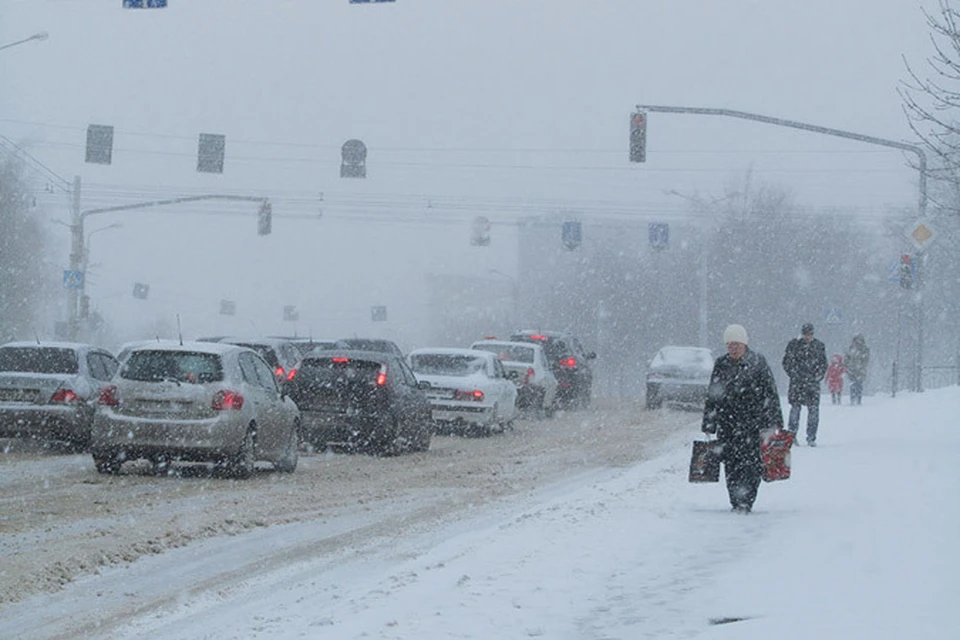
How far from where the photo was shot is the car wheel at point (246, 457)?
16781 millimetres

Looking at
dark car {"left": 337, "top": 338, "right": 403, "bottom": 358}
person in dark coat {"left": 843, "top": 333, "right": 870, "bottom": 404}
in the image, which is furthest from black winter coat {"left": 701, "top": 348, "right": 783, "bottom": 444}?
person in dark coat {"left": 843, "top": 333, "right": 870, "bottom": 404}

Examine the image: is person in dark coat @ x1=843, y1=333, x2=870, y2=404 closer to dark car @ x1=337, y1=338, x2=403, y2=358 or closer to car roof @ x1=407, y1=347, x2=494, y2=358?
dark car @ x1=337, y1=338, x2=403, y2=358

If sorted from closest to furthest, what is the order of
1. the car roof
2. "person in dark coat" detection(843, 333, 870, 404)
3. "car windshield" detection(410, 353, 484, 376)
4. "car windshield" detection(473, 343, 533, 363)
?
"car windshield" detection(410, 353, 484, 376) < the car roof < "car windshield" detection(473, 343, 533, 363) < "person in dark coat" detection(843, 333, 870, 404)

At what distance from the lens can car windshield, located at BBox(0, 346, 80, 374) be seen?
21.1 meters

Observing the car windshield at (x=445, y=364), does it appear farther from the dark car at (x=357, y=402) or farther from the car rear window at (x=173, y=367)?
the car rear window at (x=173, y=367)

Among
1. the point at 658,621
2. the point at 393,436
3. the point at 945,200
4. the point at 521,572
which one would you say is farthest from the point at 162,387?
the point at 945,200

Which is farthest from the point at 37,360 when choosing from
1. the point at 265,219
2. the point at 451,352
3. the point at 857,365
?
the point at 857,365

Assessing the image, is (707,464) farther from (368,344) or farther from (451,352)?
(368,344)

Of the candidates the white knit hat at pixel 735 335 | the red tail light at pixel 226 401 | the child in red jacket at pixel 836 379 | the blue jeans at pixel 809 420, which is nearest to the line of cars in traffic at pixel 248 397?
the red tail light at pixel 226 401

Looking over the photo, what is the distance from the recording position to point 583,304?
89500 millimetres

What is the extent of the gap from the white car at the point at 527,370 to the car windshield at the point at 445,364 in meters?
4.91

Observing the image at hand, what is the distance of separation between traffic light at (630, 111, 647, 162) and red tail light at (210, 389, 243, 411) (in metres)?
13.5

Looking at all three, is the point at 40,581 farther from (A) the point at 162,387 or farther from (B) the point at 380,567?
(A) the point at 162,387

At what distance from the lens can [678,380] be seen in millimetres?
36406
